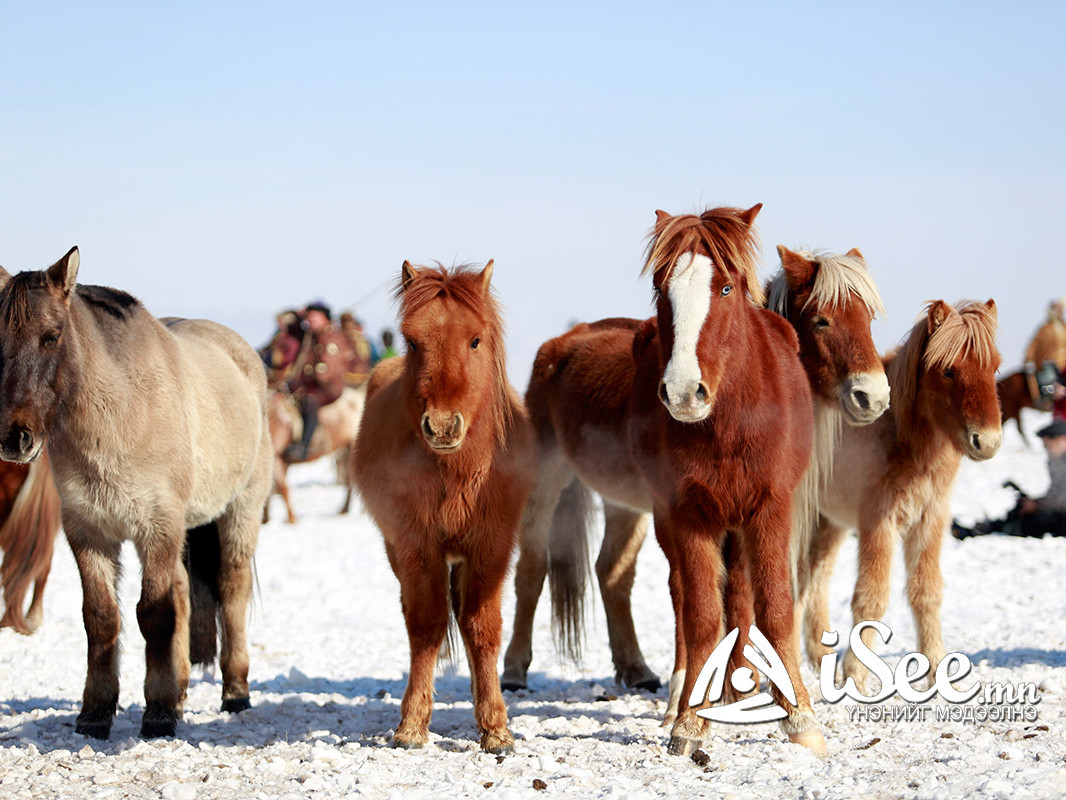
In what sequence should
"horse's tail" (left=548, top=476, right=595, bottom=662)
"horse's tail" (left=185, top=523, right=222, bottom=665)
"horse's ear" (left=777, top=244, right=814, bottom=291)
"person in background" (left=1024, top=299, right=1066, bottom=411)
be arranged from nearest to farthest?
"horse's ear" (left=777, top=244, right=814, bottom=291)
"horse's tail" (left=185, top=523, right=222, bottom=665)
"horse's tail" (left=548, top=476, right=595, bottom=662)
"person in background" (left=1024, top=299, right=1066, bottom=411)

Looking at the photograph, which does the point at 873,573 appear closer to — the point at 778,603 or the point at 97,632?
the point at 778,603

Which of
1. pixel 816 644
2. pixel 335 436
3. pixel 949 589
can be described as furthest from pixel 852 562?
pixel 335 436

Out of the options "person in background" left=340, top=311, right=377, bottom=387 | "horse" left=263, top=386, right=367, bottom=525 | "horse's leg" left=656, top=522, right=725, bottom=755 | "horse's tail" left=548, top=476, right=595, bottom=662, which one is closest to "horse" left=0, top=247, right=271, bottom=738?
"horse's tail" left=548, top=476, right=595, bottom=662

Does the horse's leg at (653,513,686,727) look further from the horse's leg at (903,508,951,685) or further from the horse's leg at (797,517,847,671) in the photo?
the horse's leg at (903,508,951,685)

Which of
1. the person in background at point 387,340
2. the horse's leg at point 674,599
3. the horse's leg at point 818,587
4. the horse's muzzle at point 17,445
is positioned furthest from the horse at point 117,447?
the person in background at point 387,340

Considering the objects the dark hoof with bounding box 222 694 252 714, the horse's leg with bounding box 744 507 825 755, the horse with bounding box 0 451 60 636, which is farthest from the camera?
the horse with bounding box 0 451 60 636

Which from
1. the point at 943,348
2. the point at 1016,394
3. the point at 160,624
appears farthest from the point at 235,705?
the point at 1016,394

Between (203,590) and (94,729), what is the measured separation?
46.4 inches

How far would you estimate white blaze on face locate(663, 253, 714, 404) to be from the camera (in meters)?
3.93

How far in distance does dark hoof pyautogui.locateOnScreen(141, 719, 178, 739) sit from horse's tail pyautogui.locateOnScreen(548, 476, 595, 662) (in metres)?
2.21

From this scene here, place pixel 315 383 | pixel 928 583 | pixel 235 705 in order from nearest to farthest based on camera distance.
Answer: pixel 928 583 < pixel 235 705 < pixel 315 383

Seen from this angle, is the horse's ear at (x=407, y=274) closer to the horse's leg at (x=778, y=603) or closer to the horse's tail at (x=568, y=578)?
the horse's leg at (x=778, y=603)

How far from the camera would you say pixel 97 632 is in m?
4.87

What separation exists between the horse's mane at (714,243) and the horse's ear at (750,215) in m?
0.02
